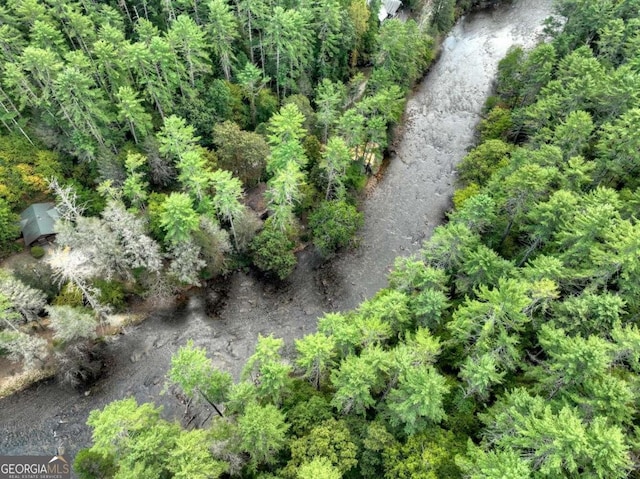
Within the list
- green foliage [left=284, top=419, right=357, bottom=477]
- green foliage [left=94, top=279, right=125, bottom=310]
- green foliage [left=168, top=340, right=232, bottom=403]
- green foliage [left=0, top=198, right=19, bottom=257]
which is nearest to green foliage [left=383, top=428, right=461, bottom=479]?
green foliage [left=284, top=419, right=357, bottom=477]

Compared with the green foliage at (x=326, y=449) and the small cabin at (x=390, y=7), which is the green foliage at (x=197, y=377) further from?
the small cabin at (x=390, y=7)

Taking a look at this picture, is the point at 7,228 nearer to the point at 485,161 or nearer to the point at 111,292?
the point at 111,292

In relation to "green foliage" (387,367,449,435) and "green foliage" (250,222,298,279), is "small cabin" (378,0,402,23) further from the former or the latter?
"green foliage" (387,367,449,435)

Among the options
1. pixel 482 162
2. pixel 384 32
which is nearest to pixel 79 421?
pixel 482 162

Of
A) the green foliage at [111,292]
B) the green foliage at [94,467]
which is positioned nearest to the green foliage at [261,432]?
the green foliage at [94,467]

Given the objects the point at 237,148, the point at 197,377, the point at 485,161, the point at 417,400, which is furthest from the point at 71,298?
the point at 485,161

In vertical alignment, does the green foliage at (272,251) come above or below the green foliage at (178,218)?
below
